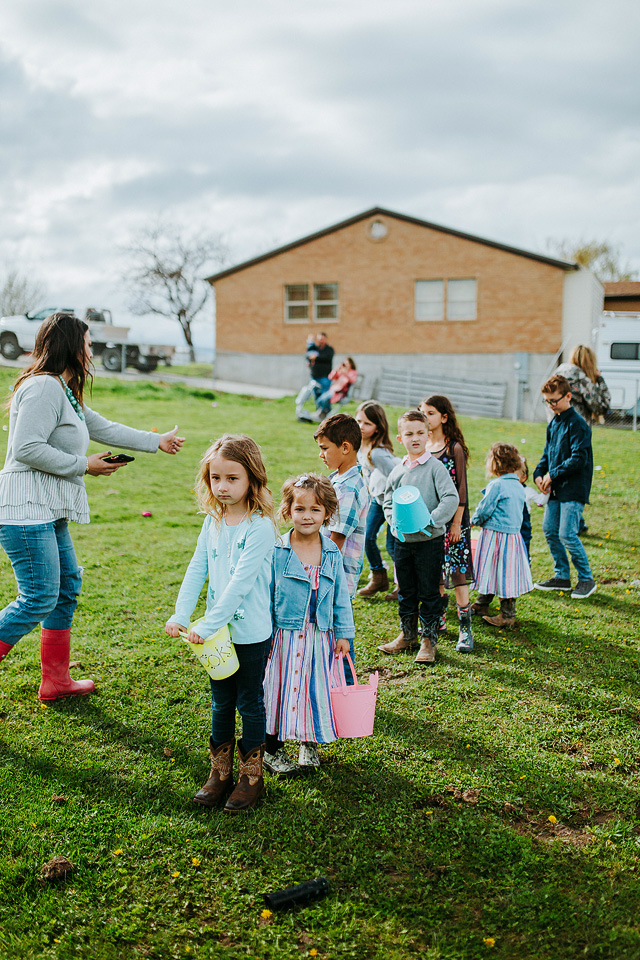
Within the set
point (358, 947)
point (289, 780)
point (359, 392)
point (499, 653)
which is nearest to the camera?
point (358, 947)

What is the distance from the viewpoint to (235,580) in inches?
130

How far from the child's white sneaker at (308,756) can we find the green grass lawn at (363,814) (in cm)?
8

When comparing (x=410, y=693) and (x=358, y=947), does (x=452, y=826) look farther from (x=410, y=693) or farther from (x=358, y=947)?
(x=410, y=693)

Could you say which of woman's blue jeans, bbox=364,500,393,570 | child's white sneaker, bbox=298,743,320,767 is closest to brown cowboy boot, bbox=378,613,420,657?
woman's blue jeans, bbox=364,500,393,570

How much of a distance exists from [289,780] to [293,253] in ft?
87.6

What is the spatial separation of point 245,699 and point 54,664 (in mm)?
1470

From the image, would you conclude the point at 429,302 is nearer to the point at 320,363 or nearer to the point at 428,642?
the point at 320,363

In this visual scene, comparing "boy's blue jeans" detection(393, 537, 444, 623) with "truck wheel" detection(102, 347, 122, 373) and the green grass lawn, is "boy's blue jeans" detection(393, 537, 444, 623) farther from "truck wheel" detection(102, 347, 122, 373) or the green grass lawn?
"truck wheel" detection(102, 347, 122, 373)

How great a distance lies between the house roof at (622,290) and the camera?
3625 centimetres

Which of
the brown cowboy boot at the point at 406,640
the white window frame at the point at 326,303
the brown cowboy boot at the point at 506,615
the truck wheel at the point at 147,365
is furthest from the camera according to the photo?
the white window frame at the point at 326,303

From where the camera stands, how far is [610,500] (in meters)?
10.6

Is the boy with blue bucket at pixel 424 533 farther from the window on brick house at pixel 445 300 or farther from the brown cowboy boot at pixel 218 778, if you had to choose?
the window on brick house at pixel 445 300

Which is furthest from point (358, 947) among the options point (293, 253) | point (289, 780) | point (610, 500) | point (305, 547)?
point (293, 253)

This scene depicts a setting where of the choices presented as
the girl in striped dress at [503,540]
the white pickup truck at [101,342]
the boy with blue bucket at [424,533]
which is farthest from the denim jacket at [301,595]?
the white pickup truck at [101,342]
